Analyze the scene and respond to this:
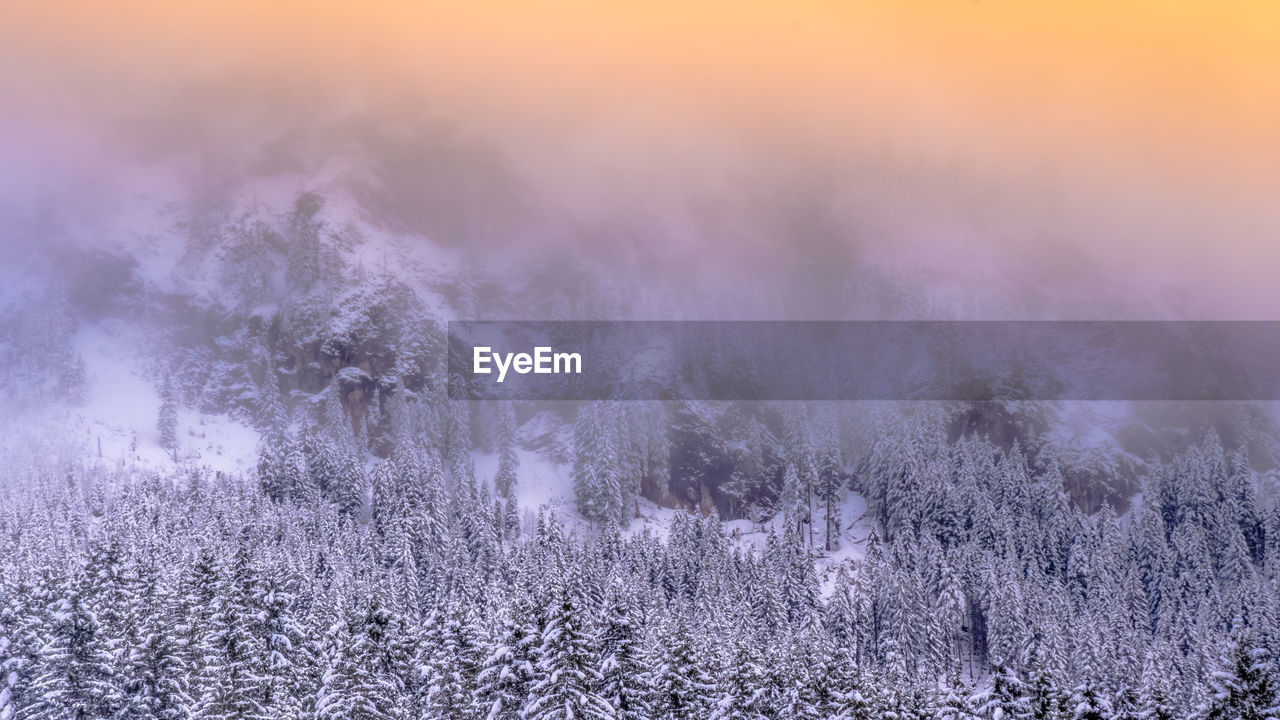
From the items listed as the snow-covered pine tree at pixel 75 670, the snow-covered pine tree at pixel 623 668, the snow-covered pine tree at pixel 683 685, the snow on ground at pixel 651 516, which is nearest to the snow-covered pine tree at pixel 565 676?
the snow-covered pine tree at pixel 623 668

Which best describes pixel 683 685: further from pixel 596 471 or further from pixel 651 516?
pixel 651 516

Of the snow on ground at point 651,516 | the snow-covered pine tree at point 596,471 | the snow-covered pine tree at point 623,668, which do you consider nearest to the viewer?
the snow-covered pine tree at point 623,668

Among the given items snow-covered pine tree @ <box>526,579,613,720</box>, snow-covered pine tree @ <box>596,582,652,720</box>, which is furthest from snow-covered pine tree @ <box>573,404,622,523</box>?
snow-covered pine tree @ <box>526,579,613,720</box>

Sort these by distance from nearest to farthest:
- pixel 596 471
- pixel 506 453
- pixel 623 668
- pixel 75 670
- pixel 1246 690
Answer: pixel 1246 690
pixel 623 668
pixel 75 670
pixel 596 471
pixel 506 453

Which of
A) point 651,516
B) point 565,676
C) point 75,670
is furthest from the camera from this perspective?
point 651,516

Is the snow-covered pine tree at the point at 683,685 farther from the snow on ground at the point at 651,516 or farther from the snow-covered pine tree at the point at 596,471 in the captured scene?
the snow-covered pine tree at the point at 596,471

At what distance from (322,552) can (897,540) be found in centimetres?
6712

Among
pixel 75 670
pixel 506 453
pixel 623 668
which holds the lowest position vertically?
pixel 75 670

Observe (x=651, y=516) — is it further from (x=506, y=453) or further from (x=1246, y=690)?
(x=1246, y=690)

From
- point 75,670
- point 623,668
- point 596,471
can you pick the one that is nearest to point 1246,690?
point 623,668

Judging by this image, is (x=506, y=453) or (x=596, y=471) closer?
(x=596, y=471)

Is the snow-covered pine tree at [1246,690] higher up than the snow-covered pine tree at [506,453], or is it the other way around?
the snow-covered pine tree at [506,453]

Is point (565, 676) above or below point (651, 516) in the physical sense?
below

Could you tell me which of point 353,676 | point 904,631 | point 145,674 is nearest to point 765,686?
point 353,676
